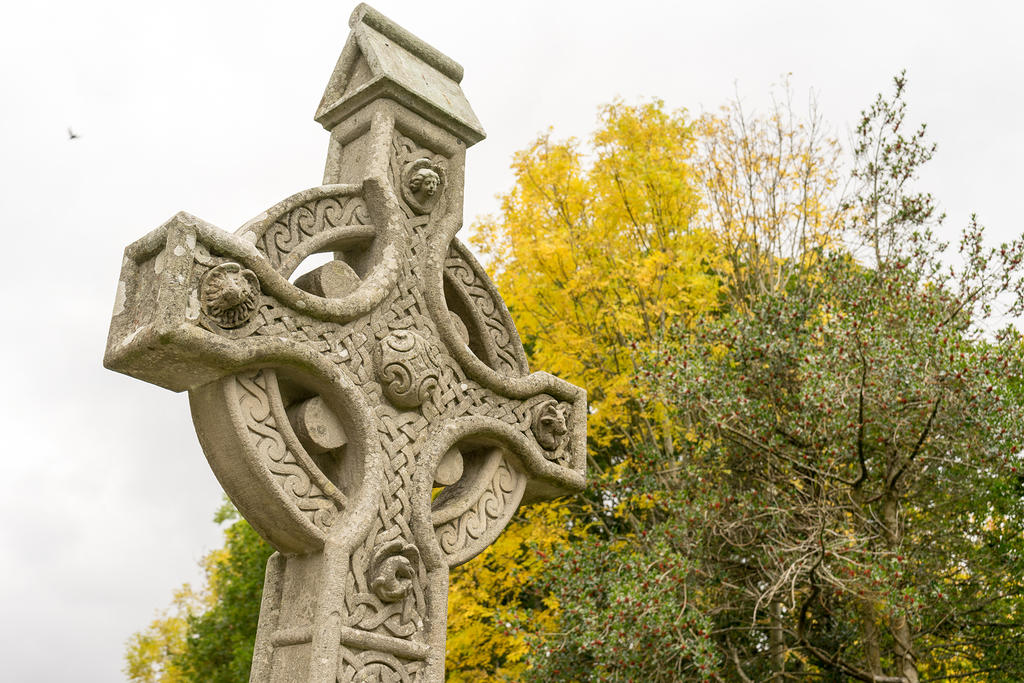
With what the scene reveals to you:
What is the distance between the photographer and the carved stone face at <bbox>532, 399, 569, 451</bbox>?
12.8 ft

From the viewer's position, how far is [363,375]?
10.7 ft

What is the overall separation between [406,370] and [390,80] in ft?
3.84

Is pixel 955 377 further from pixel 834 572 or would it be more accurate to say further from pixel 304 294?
pixel 304 294

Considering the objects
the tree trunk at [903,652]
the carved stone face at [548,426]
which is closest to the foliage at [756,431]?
the tree trunk at [903,652]

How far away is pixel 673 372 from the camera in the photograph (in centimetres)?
837

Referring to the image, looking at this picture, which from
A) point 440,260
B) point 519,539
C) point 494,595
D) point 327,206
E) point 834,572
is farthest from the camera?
point 494,595

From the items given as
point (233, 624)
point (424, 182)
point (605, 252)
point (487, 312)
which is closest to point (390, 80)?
point (424, 182)

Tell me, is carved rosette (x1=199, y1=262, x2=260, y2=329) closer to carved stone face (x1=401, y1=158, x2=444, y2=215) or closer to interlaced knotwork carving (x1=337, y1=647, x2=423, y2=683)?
carved stone face (x1=401, y1=158, x2=444, y2=215)

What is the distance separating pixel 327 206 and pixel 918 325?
6.17m

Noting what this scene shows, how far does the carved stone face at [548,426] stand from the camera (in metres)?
3.90

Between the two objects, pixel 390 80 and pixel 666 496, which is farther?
pixel 666 496

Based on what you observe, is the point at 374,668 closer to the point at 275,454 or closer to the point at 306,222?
the point at 275,454

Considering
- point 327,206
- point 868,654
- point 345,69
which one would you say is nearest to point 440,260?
point 327,206

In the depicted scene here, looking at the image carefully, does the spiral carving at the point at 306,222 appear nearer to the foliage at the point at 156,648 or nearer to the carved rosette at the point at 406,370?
the carved rosette at the point at 406,370
